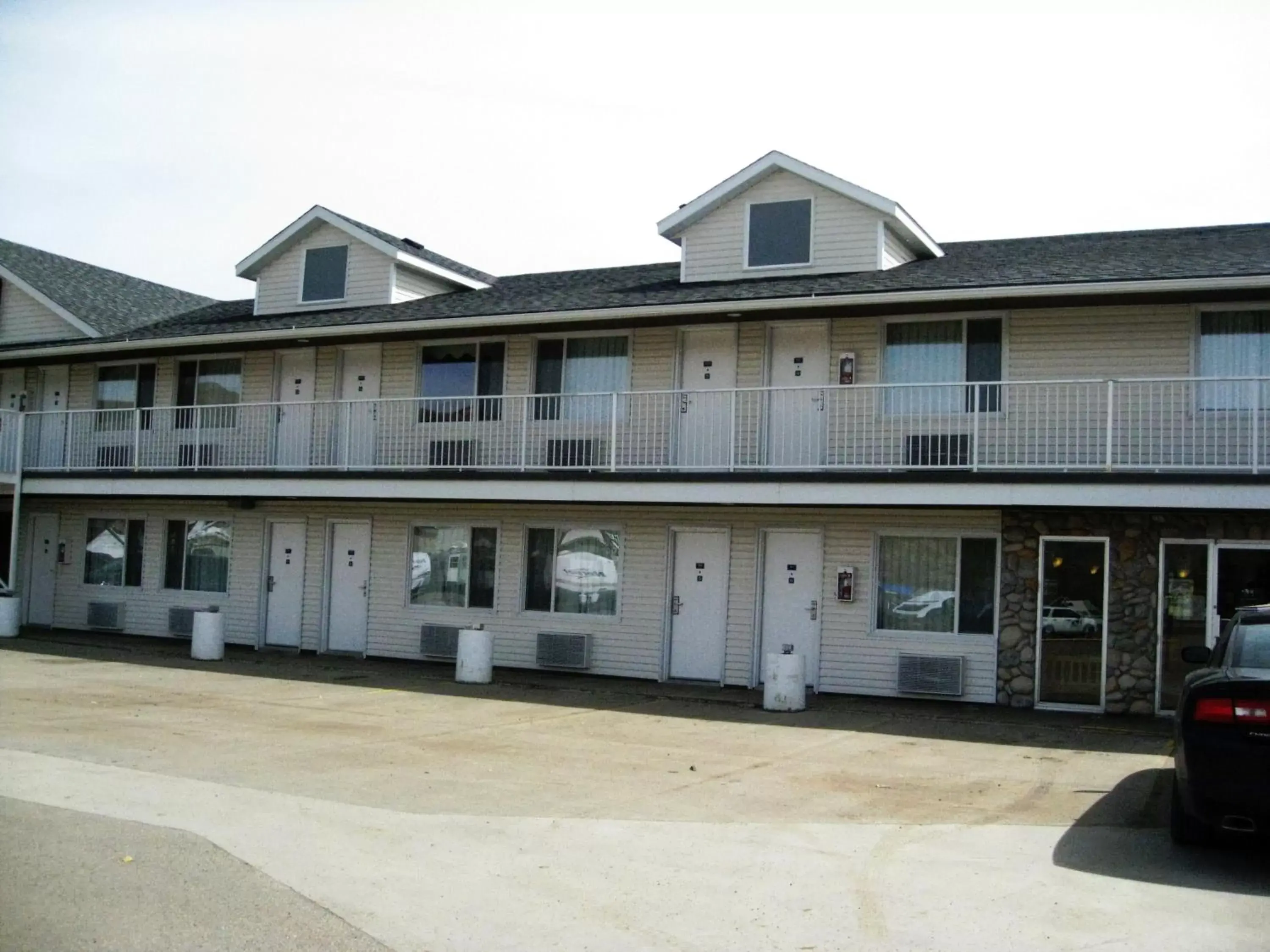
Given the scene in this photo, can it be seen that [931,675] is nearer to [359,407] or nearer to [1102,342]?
[1102,342]

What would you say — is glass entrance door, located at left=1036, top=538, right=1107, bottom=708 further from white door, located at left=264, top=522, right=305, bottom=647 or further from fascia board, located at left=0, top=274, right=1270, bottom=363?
white door, located at left=264, top=522, right=305, bottom=647

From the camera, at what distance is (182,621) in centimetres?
2134

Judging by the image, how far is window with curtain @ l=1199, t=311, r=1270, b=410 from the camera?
14.4m

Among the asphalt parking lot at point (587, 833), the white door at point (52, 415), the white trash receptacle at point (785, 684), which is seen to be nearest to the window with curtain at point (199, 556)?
the white door at point (52, 415)

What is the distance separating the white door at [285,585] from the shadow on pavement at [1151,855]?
→ 560 inches

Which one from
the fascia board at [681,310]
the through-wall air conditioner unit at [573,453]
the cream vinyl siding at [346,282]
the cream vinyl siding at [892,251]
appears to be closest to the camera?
the fascia board at [681,310]

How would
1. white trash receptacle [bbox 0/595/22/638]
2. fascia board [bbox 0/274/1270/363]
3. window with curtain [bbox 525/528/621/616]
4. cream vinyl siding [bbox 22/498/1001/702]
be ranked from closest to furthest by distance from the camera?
fascia board [bbox 0/274/1270/363] → cream vinyl siding [bbox 22/498/1001/702] → window with curtain [bbox 525/528/621/616] → white trash receptacle [bbox 0/595/22/638]

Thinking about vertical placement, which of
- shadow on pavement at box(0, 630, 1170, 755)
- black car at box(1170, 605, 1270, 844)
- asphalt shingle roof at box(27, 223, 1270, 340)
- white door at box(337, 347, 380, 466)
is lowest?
shadow on pavement at box(0, 630, 1170, 755)

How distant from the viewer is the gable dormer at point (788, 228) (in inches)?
691

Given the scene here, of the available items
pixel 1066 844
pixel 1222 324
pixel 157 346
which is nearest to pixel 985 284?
pixel 1222 324

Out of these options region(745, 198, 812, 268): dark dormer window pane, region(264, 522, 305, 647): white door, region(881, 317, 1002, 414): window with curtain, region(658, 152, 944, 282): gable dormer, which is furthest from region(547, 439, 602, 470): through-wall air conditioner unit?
region(264, 522, 305, 647): white door

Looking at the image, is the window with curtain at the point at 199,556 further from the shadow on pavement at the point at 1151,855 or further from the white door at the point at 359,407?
the shadow on pavement at the point at 1151,855

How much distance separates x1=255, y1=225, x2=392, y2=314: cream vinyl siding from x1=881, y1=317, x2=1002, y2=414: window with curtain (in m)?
9.03

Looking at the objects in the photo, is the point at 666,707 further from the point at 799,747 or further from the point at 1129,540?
the point at 1129,540
